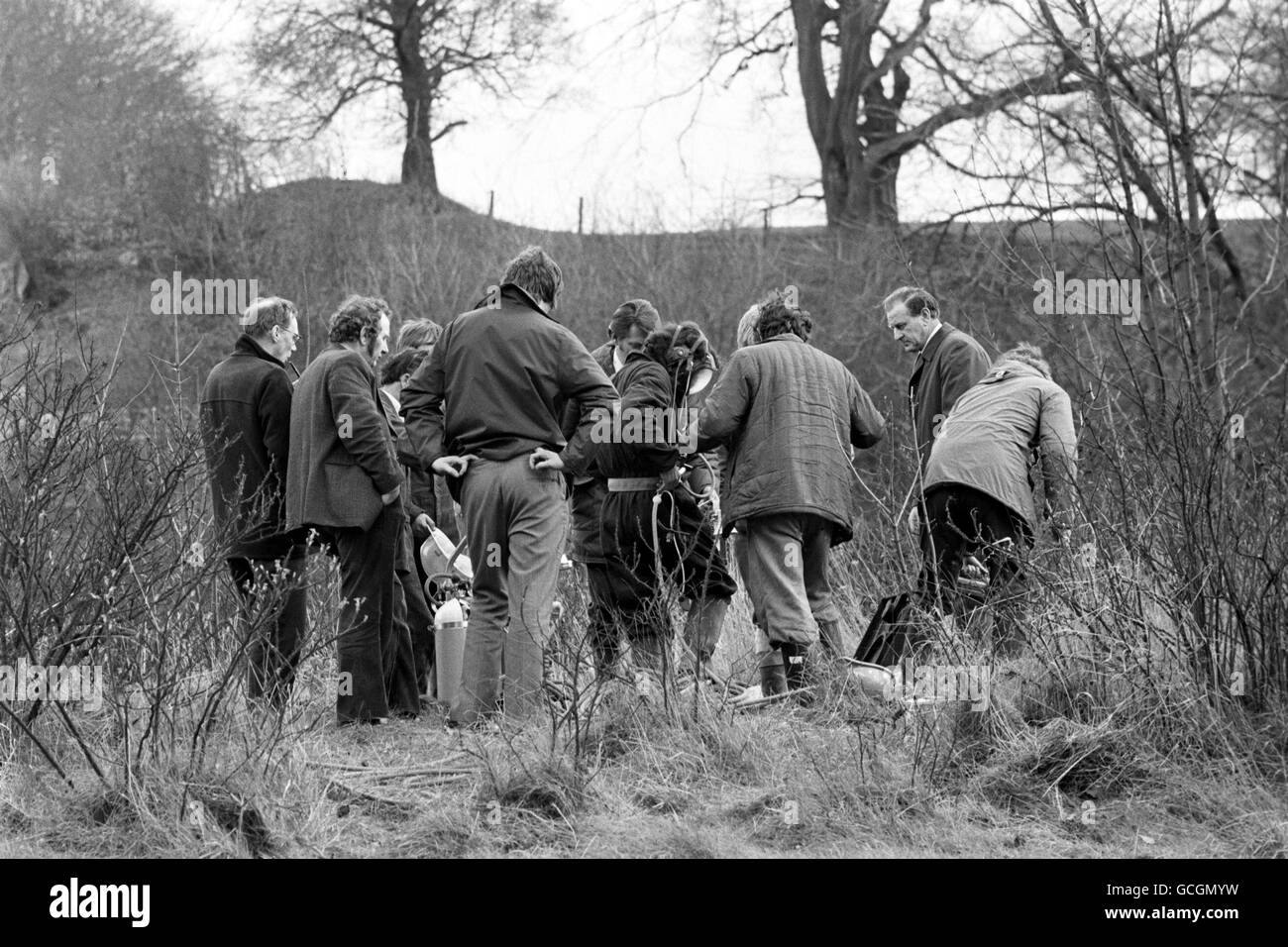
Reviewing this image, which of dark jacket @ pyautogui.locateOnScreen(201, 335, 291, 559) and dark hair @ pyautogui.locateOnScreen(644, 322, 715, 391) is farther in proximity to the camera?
dark hair @ pyautogui.locateOnScreen(644, 322, 715, 391)

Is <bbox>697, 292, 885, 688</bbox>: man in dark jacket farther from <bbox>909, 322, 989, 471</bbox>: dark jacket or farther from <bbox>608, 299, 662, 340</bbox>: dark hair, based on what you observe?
<bbox>909, 322, 989, 471</bbox>: dark jacket

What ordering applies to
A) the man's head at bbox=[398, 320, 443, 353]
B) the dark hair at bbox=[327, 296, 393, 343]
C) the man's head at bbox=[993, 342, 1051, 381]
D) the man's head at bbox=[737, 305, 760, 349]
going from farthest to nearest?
the man's head at bbox=[398, 320, 443, 353], the man's head at bbox=[993, 342, 1051, 381], the man's head at bbox=[737, 305, 760, 349], the dark hair at bbox=[327, 296, 393, 343]

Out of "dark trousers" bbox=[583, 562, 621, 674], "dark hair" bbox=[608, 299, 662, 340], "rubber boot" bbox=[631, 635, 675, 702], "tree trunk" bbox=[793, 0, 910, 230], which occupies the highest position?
"tree trunk" bbox=[793, 0, 910, 230]

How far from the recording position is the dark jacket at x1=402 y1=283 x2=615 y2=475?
21.3 ft

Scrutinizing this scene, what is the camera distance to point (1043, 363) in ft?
24.1

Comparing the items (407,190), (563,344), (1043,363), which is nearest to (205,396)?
(563,344)

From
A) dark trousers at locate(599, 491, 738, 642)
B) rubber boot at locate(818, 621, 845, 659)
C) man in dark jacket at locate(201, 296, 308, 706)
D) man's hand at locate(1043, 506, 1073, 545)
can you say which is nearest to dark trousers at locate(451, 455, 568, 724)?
dark trousers at locate(599, 491, 738, 642)

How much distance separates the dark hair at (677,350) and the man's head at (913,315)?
1.01 meters

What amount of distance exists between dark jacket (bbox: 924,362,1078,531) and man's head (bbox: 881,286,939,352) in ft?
1.74

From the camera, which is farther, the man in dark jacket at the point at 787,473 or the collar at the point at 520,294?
the man in dark jacket at the point at 787,473

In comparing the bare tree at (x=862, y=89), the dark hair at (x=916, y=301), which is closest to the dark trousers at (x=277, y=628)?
the dark hair at (x=916, y=301)

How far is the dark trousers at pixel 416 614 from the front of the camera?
24.2 ft

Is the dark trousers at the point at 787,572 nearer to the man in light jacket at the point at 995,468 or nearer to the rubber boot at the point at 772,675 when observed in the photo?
the rubber boot at the point at 772,675

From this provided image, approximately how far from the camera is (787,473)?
Answer: 6824 mm
